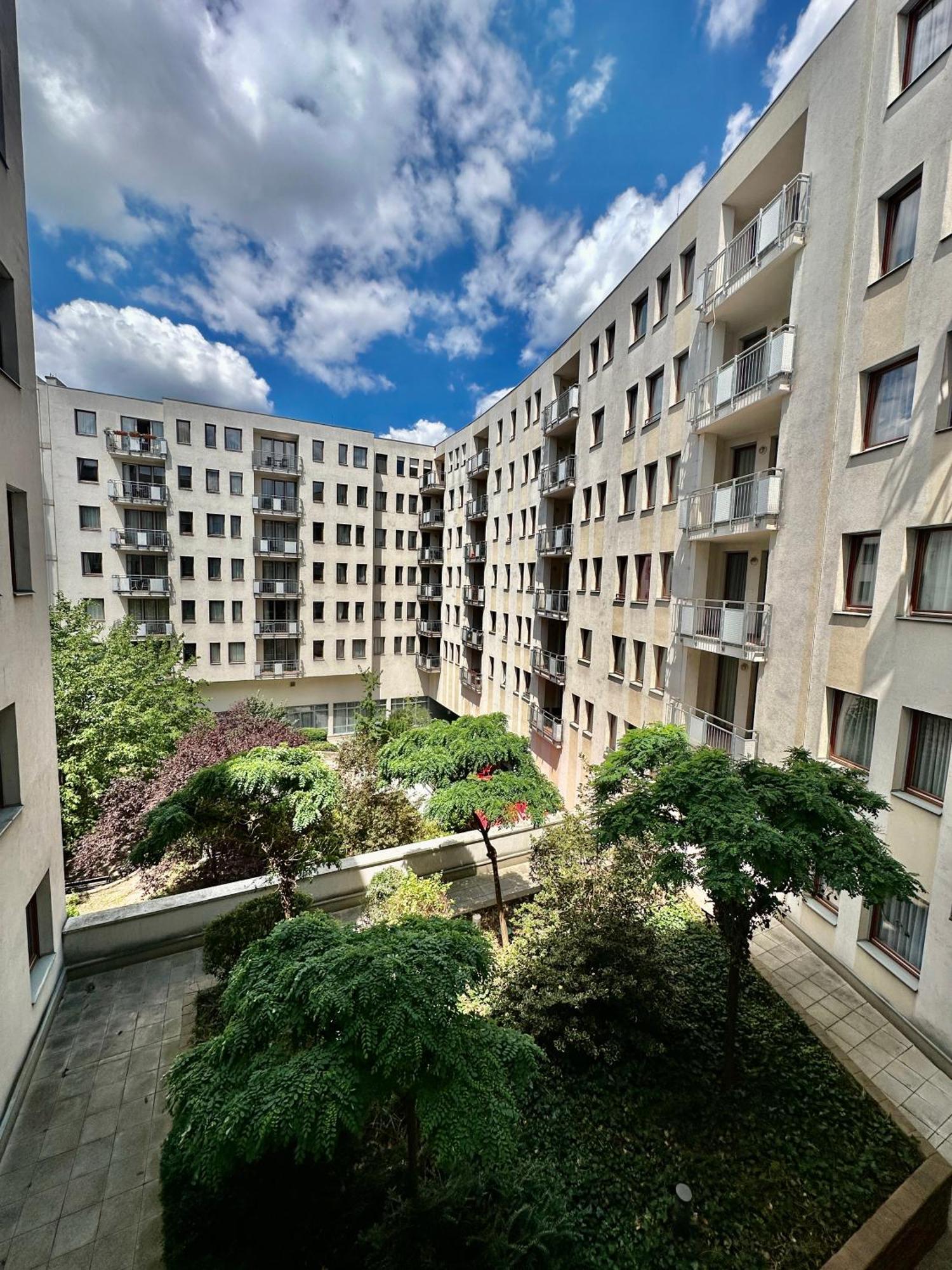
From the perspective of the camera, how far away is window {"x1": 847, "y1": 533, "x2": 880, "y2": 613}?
30.6ft

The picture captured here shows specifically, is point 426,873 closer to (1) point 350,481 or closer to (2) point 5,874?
(2) point 5,874

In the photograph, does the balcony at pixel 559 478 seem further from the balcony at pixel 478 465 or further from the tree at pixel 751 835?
the tree at pixel 751 835

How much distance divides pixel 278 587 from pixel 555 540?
17985 mm

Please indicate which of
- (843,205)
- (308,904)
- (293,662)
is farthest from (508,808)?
(293,662)

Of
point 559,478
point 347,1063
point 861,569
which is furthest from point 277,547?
point 347,1063

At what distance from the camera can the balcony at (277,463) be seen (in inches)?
1224

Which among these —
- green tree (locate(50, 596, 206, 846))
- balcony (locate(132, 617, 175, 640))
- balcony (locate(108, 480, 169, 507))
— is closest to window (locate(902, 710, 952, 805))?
green tree (locate(50, 596, 206, 846))

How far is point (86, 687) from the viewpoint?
16.3 m

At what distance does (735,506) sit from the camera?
41.3 ft

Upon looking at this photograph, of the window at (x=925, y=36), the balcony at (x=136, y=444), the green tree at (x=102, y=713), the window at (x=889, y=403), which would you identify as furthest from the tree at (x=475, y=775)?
the balcony at (x=136, y=444)

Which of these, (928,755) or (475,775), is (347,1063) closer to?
(475,775)

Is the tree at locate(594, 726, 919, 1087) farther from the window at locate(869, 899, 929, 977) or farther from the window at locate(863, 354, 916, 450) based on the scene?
the window at locate(863, 354, 916, 450)

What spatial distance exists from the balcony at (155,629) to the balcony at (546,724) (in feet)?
65.4

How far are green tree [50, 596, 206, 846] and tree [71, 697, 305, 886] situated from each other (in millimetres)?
482
